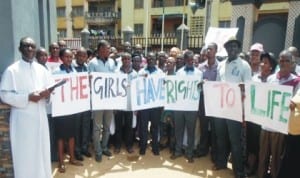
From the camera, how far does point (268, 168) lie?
4133 mm

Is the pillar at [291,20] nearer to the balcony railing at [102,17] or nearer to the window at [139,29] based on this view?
the window at [139,29]

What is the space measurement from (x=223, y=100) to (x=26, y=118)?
9.62 feet

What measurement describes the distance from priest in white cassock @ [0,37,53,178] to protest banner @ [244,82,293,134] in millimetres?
2820

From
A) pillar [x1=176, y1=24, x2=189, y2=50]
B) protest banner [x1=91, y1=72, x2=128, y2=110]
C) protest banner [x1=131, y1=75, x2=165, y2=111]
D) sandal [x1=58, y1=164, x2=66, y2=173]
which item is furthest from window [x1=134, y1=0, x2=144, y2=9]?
sandal [x1=58, y1=164, x2=66, y2=173]

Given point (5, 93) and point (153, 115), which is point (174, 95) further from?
point (5, 93)

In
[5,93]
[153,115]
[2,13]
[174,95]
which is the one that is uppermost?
[2,13]

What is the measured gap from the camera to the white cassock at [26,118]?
10.6 feet

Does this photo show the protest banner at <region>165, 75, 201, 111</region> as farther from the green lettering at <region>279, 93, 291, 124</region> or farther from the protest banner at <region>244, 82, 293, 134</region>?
the green lettering at <region>279, 93, 291, 124</region>

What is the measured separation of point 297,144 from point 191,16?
22711mm

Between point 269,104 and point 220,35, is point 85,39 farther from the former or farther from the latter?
point 269,104

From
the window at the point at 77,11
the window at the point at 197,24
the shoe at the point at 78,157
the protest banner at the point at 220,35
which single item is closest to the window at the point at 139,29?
the window at the point at 197,24

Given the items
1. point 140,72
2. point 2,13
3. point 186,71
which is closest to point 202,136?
point 186,71

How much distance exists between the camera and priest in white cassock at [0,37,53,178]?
322cm

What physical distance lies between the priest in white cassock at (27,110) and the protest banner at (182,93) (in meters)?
2.21
